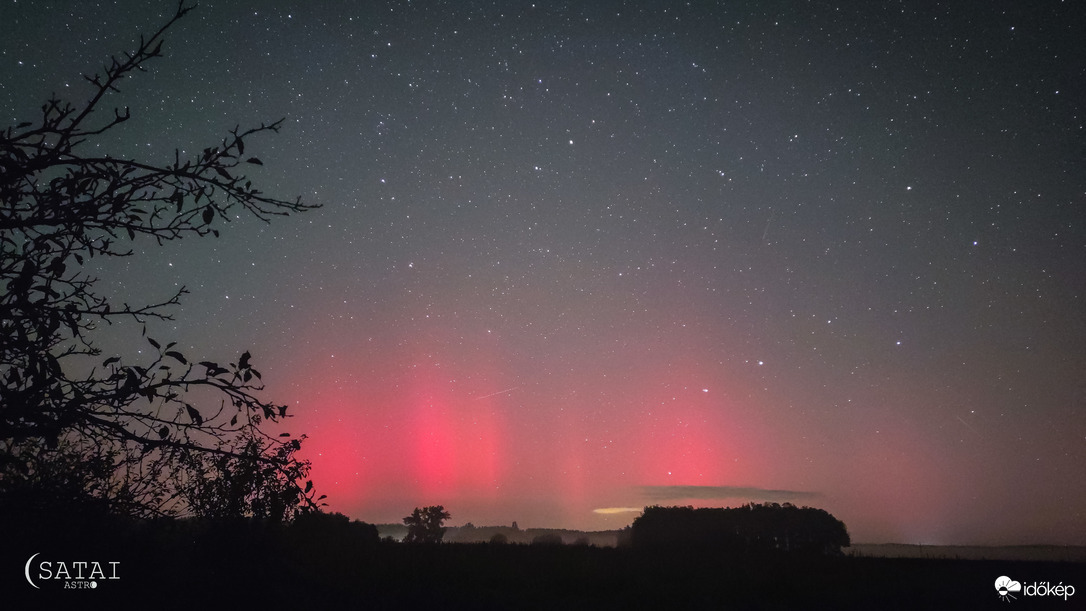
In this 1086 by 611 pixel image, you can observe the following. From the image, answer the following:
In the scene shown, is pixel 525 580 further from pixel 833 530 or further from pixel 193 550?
pixel 833 530

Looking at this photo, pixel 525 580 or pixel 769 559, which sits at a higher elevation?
pixel 525 580

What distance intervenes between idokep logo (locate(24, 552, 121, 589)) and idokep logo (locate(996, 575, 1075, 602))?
1658 cm

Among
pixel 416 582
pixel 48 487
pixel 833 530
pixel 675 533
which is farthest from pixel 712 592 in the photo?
pixel 833 530

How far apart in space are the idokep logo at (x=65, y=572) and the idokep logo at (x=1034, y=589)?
54.4ft

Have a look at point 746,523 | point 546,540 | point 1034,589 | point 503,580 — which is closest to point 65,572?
point 503,580

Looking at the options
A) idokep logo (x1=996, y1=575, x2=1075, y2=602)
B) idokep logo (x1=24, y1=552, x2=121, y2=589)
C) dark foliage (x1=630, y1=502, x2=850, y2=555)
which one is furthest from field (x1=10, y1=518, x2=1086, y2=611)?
dark foliage (x1=630, y1=502, x2=850, y2=555)

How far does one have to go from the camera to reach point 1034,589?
540 inches

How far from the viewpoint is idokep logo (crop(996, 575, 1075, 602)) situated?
13142 mm

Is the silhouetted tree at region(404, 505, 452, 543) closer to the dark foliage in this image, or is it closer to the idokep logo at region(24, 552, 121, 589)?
the dark foliage

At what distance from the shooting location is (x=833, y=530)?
57656 millimetres

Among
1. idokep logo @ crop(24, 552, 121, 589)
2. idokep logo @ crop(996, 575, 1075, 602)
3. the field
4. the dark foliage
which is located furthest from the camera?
the dark foliage

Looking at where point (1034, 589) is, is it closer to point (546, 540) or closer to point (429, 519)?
point (546, 540)

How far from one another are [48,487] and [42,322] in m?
0.95

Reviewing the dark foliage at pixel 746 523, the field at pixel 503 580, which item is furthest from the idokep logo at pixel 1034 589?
the dark foliage at pixel 746 523
